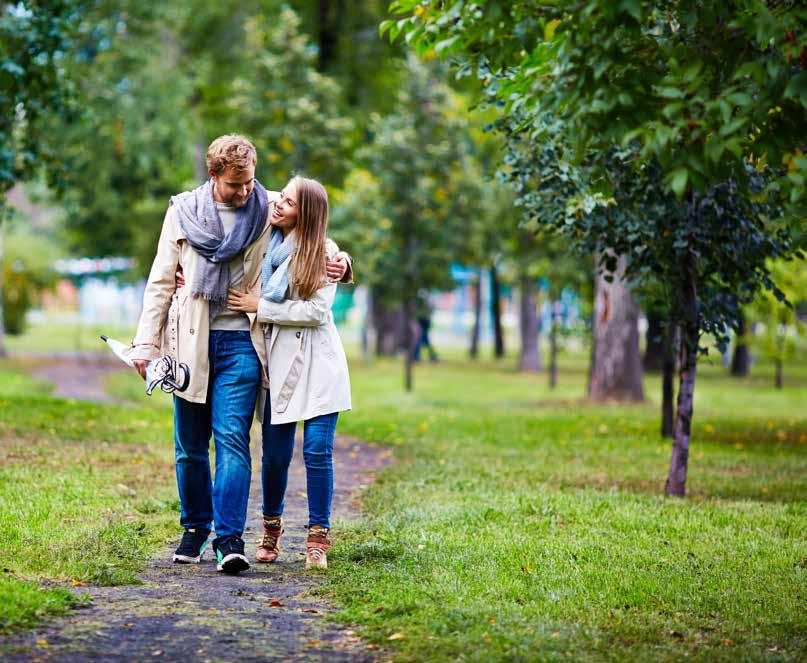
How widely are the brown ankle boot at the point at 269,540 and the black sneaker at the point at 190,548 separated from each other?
1.05ft

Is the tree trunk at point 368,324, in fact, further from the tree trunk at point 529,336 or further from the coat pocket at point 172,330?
the coat pocket at point 172,330

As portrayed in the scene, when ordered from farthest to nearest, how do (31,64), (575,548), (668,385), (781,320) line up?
(781,320) < (668,385) < (31,64) < (575,548)

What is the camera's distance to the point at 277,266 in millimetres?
6332

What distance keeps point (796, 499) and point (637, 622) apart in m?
4.93

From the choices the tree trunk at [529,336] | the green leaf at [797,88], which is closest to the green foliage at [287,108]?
the tree trunk at [529,336]

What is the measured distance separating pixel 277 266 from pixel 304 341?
405 mm

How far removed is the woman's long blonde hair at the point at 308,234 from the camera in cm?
626

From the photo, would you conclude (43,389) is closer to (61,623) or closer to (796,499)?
(796,499)

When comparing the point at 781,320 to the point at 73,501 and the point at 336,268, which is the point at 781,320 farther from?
the point at 336,268

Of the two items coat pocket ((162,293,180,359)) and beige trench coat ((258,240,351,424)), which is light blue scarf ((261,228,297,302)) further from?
coat pocket ((162,293,180,359))

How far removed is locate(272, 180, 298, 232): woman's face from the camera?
6262 millimetres

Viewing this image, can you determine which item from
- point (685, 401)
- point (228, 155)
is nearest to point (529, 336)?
point (685, 401)

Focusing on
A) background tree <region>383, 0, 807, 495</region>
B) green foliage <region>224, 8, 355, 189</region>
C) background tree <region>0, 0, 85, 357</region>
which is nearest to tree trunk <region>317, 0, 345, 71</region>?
green foliage <region>224, 8, 355, 189</region>

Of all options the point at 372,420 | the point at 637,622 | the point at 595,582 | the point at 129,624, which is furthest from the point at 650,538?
the point at 372,420
